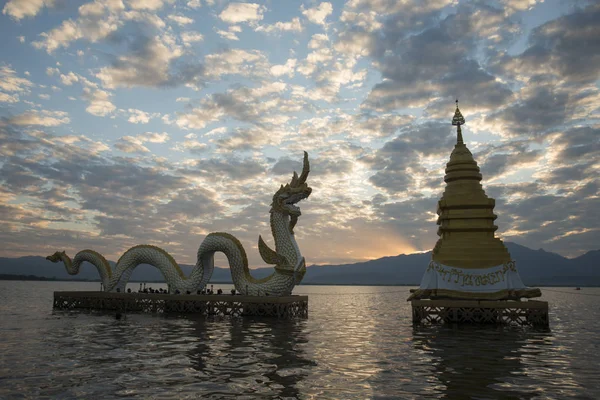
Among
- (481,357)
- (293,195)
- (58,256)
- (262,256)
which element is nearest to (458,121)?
(293,195)

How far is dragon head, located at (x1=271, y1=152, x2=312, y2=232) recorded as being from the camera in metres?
29.8

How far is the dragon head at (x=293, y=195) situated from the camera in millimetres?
29781

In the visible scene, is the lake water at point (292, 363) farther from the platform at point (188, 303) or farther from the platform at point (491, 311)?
the platform at point (188, 303)

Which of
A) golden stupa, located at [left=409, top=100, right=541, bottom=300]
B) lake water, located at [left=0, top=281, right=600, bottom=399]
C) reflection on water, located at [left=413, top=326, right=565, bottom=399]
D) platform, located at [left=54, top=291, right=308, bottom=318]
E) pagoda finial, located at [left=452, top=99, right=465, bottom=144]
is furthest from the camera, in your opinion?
pagoda finial, located at [left=452, top=99, right=465, bottom=144]

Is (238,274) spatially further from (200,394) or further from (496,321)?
(200,394)

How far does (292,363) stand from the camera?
14188mm

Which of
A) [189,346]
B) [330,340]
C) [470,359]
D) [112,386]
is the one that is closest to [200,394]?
[112,386]

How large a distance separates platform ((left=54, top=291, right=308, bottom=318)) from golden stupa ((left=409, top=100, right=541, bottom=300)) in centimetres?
826

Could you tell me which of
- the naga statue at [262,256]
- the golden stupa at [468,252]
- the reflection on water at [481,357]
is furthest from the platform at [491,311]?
the naga statue at [262,256]

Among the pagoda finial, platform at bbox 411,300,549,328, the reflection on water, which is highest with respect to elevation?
the pagoda finial

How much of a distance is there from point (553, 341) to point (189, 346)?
16.2 metres

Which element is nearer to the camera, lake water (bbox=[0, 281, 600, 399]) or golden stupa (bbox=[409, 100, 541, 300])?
lake water (bbox=[0, 281, 600, 399])

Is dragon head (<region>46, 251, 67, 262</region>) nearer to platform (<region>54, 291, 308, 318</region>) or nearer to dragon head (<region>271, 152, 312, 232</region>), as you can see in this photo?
platform (<region>54, 291, 308, 318</region>)

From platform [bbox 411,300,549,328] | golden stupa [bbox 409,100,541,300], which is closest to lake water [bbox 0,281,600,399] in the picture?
platform [bbox 411,300,549,328]
